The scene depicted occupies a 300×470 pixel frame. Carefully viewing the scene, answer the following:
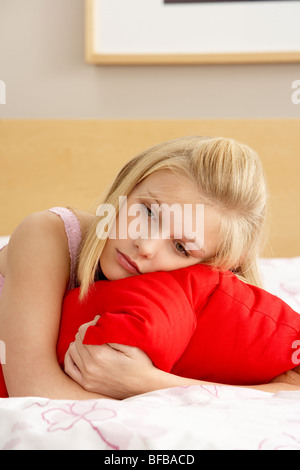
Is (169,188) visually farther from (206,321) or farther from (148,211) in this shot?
(206,321)

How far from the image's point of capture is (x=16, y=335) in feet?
2.43

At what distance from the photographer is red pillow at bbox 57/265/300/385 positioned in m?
0.70

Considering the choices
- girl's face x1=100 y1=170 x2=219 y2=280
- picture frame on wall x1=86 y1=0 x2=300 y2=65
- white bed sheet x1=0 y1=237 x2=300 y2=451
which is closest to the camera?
white bed sheet x1=0 y1=237 x2=300 y2=451

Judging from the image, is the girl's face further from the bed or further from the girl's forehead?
the bed

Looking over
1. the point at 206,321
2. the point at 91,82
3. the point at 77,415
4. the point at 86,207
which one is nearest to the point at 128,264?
the point at 206,321

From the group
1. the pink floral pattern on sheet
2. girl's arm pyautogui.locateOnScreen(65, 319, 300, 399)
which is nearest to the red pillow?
girl's arm pyautogui.locateOnScreen(65, 319, 300, 399)

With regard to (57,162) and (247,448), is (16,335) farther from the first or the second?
(57,162)

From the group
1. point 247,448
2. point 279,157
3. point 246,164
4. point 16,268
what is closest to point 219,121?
point 279,157

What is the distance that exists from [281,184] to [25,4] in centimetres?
90

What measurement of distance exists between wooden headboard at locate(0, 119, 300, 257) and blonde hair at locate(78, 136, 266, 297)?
69 centimetres

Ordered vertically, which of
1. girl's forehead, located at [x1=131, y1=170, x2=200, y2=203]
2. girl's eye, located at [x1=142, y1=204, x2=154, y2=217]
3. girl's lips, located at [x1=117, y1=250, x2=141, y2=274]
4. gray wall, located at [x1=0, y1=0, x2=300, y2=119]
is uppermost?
gray wall, located at [x1=0, y1=0, x2=300, y2=119]

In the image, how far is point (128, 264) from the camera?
79 centimetres

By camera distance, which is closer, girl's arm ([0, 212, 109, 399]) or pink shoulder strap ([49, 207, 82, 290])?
girl's arm ([0, 212, 109, 399])

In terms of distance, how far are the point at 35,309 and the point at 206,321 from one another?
234 mm
